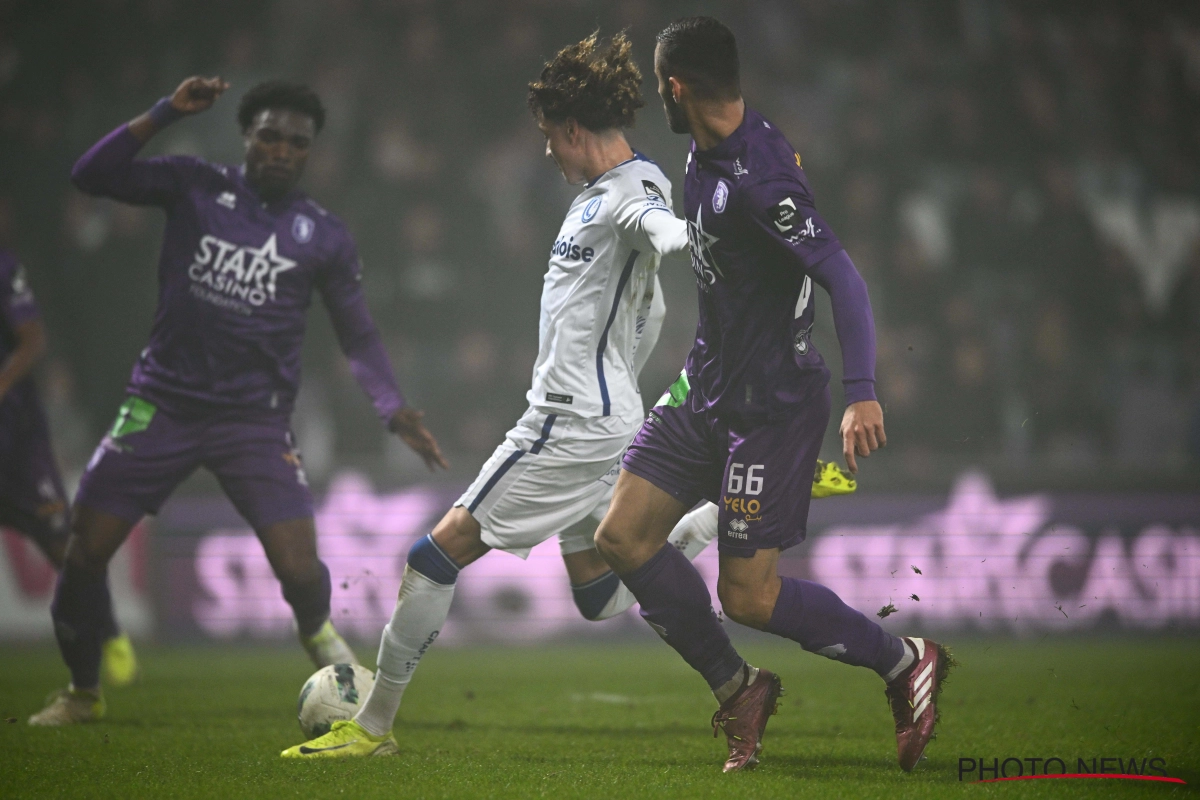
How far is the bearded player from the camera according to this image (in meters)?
7.00

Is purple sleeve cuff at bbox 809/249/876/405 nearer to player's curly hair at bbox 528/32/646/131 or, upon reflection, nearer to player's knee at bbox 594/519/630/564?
player's knee at bbox 594/519/630/564

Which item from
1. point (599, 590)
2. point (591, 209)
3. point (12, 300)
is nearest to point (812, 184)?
point (12, 300)

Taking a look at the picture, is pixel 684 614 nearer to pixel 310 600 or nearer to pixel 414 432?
pixel 414 432

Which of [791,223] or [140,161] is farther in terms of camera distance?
[140,161]

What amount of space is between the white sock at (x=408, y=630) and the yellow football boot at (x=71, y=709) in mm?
1924

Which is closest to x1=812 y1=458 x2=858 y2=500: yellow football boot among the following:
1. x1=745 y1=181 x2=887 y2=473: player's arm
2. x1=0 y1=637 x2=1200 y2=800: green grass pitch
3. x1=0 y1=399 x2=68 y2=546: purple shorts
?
x1=745 y1=181 x2=887 y2=473: player's arm

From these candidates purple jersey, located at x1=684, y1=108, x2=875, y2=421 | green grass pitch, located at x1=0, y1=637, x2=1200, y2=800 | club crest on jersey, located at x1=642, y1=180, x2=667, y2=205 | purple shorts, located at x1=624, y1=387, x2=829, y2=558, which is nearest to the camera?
purple jersey, located at x1=684, y1=108, x2=875, y2=421

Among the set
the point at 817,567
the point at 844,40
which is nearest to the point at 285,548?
the point at 817,567

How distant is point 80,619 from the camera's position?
227 inches

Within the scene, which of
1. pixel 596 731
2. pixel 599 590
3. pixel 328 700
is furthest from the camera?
pixel 596 731

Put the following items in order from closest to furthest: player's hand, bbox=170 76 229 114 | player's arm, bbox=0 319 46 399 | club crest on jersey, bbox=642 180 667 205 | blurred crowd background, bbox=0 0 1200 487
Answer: club crest on jersey, bbox=642 180 667 205 < player's hand, bbox=170 76 229 114 < player's arm, bbox=0 319 46 399 < blurred crowd background, bbox=0 0 1200 487

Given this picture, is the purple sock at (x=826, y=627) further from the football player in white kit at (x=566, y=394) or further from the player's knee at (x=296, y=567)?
the player's knee at (x=296, y=567)

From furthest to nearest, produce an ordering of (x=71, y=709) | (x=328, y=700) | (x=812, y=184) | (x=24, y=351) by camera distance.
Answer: (x=812, y=184)
(x=24, y=351)
(x=71, y=709)
(x=328, y=700)

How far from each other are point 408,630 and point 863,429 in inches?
72.1
